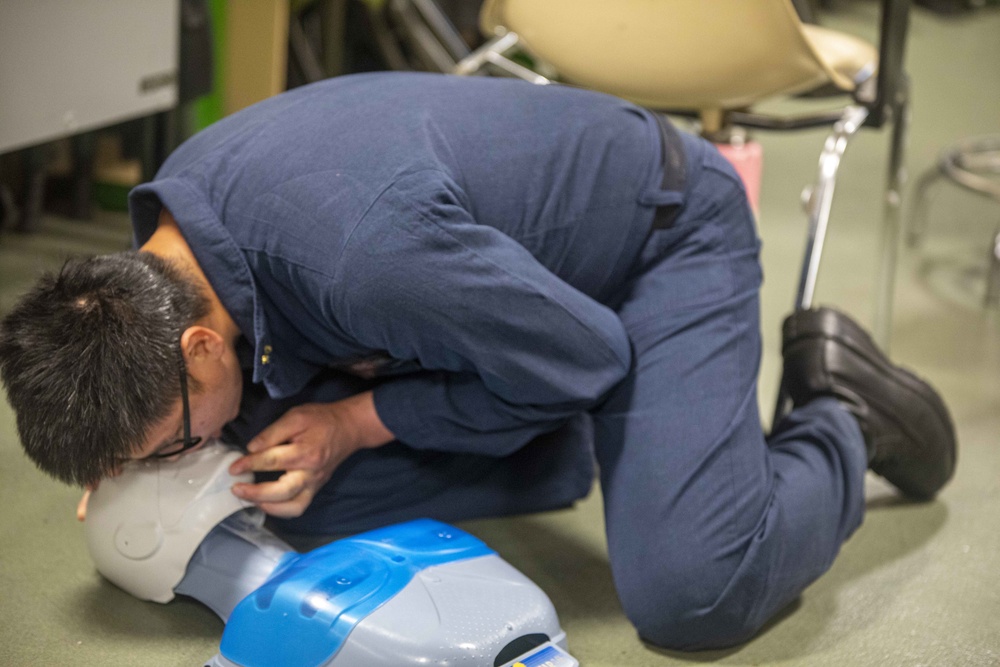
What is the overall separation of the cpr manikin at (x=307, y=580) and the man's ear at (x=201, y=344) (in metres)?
0.16

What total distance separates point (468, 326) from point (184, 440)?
33 centimetres

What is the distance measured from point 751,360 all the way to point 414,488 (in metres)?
0.46

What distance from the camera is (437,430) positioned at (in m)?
1.19

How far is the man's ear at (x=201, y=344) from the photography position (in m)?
1.00

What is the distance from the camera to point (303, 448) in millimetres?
1164

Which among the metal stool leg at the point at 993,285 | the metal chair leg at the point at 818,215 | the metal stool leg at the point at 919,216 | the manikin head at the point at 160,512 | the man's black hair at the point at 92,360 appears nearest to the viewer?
the man's black hair at the point at 92,360

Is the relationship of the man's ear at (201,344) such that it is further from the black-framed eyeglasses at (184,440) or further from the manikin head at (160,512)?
the manikin head at (160,512)

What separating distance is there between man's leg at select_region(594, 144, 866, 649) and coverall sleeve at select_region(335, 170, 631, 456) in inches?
3.2

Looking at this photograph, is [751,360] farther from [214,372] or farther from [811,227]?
[214,372]

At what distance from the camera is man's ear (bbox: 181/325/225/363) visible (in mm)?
1004

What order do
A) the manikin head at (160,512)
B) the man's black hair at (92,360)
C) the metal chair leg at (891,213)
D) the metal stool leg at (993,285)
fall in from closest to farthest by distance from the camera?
the man's black hair at (92,360)
the manikin head at (160,512)
the metal chair leg at (891,213)
the metal stool leg at (993,285)

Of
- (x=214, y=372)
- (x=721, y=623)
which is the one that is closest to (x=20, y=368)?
(x=214, y=372)

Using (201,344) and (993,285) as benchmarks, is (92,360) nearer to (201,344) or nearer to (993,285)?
(201,344)

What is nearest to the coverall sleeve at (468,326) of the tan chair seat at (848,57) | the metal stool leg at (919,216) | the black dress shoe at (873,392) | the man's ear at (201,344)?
the man's ear at (201,344)
